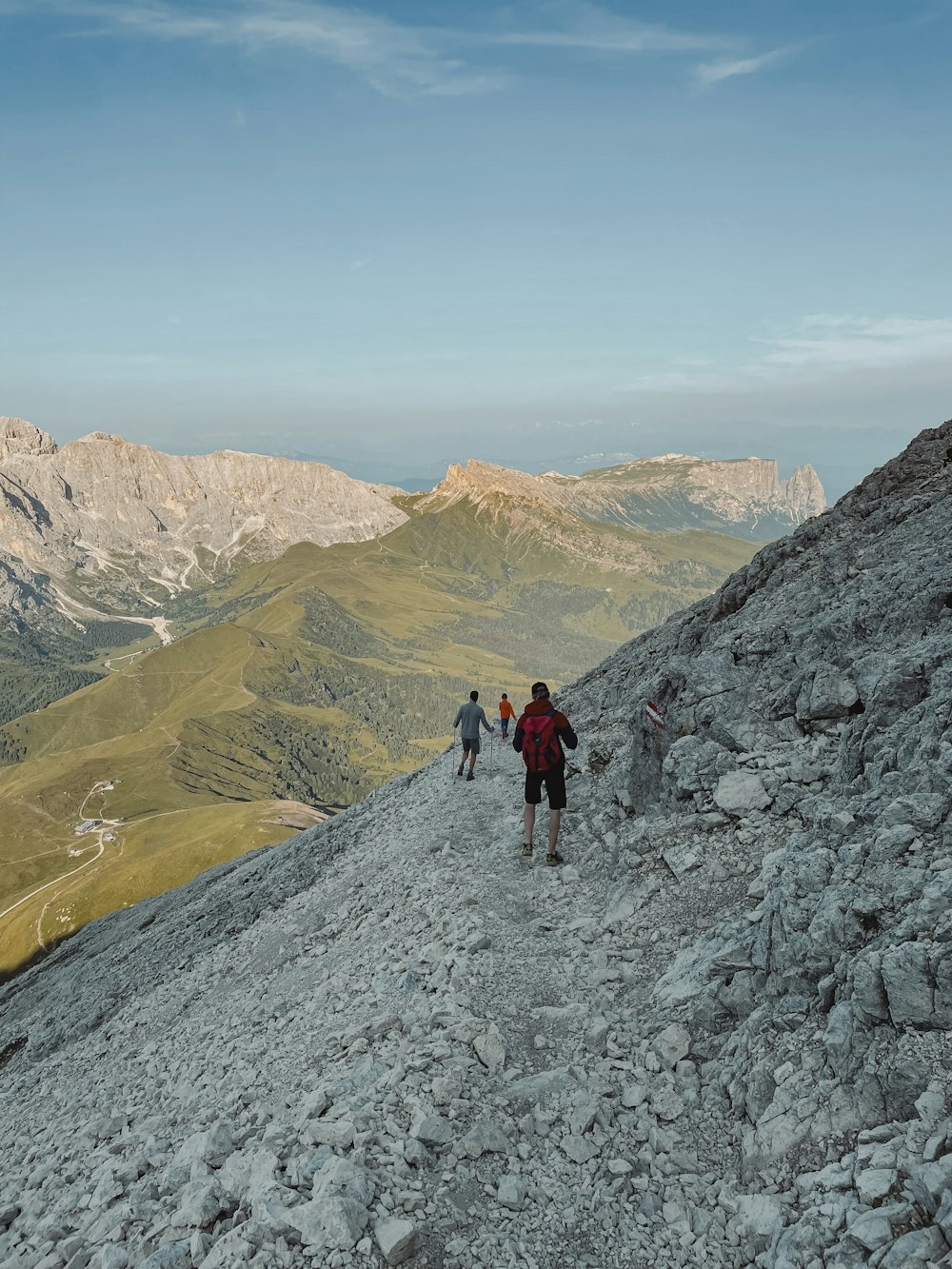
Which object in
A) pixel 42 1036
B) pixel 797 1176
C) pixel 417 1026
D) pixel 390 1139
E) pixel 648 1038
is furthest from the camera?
pixel 42 1036

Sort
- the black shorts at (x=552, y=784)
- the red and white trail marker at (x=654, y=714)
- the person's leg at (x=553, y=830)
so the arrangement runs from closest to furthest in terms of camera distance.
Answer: the black shorts at (x=552, y=784)
the person's leg at (x=553, y=830)
the red and white trail marker at (x=654, y=714)

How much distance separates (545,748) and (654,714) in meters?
4.32

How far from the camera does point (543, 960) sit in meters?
16.2

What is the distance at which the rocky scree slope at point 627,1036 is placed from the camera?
9.52 meters

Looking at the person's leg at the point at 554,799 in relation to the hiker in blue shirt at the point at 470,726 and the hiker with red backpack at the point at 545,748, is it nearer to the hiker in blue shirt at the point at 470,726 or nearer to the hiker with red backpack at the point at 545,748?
the hiker with red backpack at the point at 545,748

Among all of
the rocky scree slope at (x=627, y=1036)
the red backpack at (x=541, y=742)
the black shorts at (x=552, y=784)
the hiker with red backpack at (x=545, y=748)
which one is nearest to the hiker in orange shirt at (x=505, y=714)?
the rocky scree slope at (x=627, y=1036)

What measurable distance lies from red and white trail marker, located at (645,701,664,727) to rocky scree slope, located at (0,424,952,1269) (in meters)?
0.43

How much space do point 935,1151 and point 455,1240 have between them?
594 cm

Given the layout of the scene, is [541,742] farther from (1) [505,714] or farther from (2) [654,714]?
(1) [505,714]

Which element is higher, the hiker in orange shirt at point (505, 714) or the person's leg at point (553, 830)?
the person's leg at point (553, 830)

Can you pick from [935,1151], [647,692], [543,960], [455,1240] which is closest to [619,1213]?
[455,1240]

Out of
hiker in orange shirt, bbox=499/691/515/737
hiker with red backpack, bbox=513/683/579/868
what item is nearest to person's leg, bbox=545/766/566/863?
hiker with red backpack, bbox=513/683/579/868

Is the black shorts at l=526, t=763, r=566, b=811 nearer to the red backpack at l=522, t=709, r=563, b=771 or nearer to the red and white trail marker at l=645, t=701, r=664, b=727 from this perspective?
the red backpack at l=522, t=709, r=563, b=771

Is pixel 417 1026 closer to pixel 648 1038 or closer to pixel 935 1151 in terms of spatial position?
pixel 648 1038
